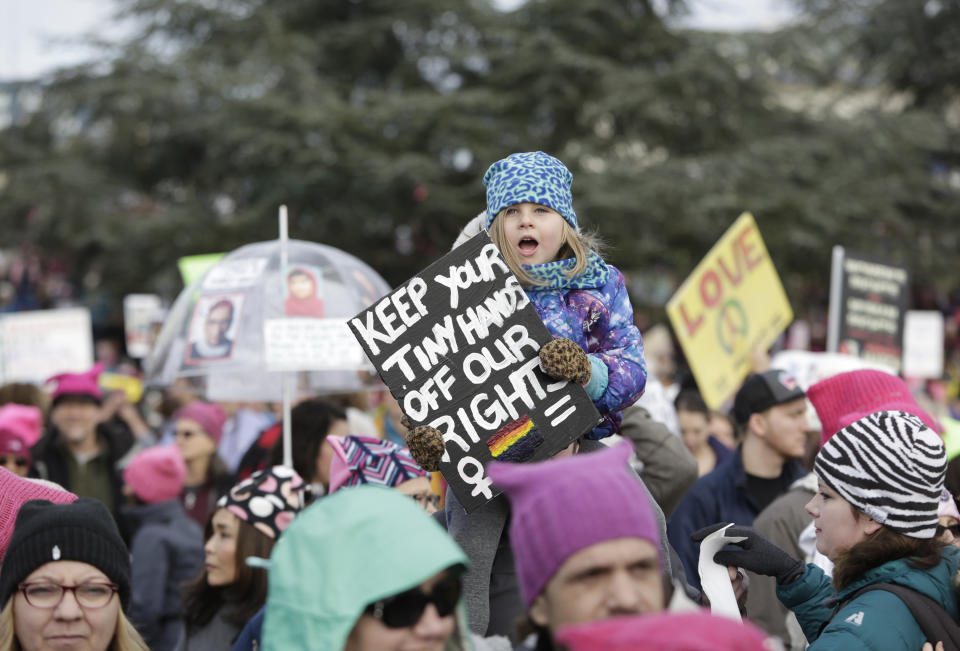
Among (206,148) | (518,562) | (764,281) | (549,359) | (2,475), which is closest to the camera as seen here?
(518,562)

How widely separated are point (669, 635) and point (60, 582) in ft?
7.19

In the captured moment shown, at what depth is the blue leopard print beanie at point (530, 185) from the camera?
362 centimetres

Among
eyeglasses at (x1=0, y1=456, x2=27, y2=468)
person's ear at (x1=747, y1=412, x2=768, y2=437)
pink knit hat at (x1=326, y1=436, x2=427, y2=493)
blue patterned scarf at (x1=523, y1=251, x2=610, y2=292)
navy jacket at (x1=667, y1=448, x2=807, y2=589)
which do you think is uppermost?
blue patterned scarf at (x1=523, y1=251, x2=610, y2=292)

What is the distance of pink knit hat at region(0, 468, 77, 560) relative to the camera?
13.4ft

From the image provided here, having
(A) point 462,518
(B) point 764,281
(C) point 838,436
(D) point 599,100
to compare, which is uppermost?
(C) point 838,436

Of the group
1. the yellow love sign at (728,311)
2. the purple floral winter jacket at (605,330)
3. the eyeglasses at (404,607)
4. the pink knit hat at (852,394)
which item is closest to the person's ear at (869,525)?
the purple floral winter jacket at (605,330)

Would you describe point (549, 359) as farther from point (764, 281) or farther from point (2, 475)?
point (764, 281)

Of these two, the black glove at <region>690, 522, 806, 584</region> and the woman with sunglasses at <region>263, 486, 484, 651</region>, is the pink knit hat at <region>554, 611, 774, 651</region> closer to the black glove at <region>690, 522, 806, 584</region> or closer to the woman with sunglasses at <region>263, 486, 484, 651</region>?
the woman with sunglasses at <region>263, 486, 484, 651</region>

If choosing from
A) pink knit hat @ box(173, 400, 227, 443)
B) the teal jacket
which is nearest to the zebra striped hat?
the teal jacket

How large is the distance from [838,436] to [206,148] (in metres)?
20.2

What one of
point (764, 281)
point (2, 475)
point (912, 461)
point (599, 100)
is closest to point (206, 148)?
point (599, 100)

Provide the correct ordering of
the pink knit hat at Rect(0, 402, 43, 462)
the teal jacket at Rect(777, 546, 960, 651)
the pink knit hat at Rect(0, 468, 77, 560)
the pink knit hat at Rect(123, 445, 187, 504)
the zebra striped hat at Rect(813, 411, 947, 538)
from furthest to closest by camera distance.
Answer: the pink knit hat at Rect(0, 402, 43, 462) → the pink knit hat at Rect(123, 445, 187, 504) → the pink knit hat at Rect(0, 468, 77, 560) → the zebra striped hat at Rect(813, 411, 947, 538) → the teal jacket at Rect(777, 546, 960, 651)

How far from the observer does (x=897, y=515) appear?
347 cm

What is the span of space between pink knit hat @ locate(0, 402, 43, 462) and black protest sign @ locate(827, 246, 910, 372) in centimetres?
637
